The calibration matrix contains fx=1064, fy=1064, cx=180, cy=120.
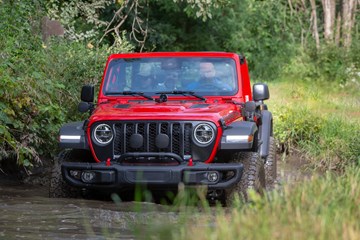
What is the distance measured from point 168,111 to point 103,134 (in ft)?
2.14

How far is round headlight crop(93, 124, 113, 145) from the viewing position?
10016 millimetres

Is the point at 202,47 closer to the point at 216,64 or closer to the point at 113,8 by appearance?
the point at 113,8

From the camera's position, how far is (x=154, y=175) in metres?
9.63

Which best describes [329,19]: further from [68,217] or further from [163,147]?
[68,217]

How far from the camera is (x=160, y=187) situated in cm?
970

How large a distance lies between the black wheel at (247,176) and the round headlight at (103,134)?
1217 mm

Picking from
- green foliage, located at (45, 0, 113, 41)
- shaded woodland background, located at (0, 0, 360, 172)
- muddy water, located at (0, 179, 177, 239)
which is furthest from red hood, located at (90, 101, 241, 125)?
green foliage, located at (45, 0, 113, 41)

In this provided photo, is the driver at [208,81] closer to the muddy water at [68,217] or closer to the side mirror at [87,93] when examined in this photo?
the side mirror at [87,93]

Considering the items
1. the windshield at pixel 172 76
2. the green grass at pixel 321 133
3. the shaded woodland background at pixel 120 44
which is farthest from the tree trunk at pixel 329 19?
the windshield at pixel 172 76

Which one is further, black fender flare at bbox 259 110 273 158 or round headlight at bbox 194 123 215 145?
black fender flare at bbox 259 110 273 158

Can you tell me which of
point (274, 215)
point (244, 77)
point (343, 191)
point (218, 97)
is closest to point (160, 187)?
point (218, 97)

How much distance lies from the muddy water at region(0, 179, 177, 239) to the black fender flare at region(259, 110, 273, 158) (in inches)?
93.5

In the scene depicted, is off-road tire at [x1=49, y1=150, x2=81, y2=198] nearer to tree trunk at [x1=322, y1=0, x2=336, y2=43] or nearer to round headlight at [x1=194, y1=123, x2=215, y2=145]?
round headlight at [x1=194, y1=123, x2=215, y2=145]

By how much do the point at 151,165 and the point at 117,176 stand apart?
33 centimetres
